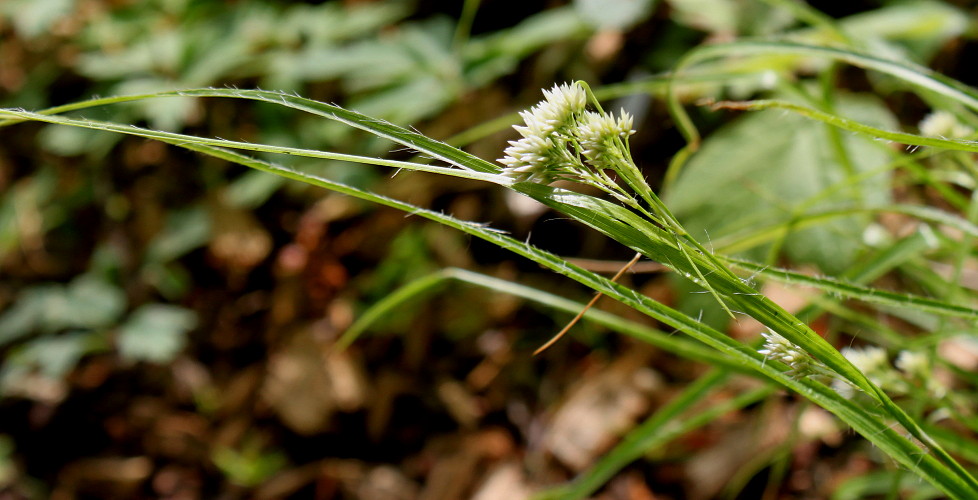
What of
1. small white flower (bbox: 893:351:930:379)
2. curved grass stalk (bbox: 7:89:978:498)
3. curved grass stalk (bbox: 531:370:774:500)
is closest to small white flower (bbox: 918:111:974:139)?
small white flower (bbox: 893:351:930:379)

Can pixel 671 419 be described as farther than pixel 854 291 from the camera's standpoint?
Yes

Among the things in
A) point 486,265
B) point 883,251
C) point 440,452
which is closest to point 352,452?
point 440,452

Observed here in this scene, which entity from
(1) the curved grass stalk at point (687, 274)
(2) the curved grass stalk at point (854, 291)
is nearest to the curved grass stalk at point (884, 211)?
(2) the curved grass stalk at point (854, 291)

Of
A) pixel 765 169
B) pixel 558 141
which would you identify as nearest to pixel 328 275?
pixel 765 169

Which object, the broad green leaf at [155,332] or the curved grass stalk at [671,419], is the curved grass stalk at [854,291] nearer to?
the curved grass stalk at [671,419]

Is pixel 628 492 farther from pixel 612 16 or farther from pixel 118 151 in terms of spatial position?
pixel 118 151

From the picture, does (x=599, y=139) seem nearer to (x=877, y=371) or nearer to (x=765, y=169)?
(x=877, y=371)
